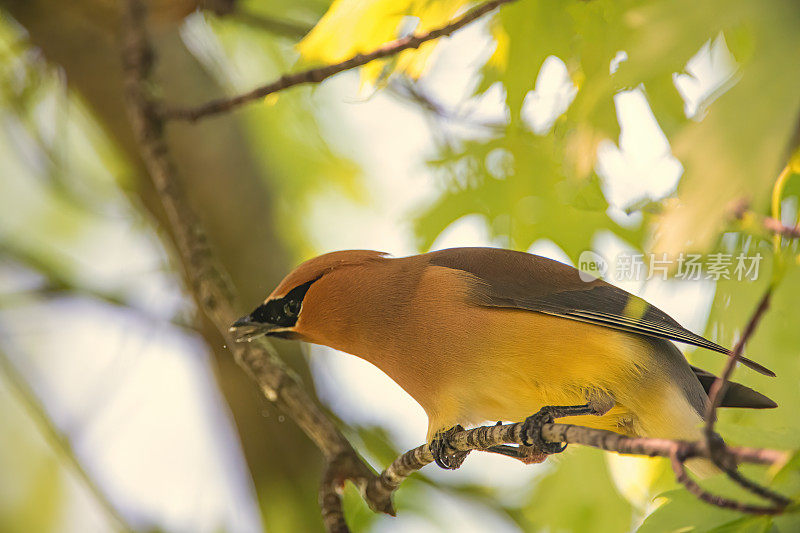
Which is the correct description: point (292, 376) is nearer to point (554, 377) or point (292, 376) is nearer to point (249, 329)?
point (249, 329)

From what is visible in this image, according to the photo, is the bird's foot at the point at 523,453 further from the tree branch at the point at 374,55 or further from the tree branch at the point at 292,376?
the tree branch at the point at 374,55

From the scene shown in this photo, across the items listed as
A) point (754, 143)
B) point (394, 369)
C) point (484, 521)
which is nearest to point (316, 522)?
point (484, 521)

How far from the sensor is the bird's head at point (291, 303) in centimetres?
315

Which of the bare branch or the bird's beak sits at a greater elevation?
the bird's beak

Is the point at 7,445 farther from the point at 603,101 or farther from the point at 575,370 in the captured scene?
the point at 603,101

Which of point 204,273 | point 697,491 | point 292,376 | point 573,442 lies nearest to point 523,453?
point 573,442

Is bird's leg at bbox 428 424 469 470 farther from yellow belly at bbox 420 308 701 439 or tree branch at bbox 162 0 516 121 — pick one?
tree branch at bbox 162 0 516 121

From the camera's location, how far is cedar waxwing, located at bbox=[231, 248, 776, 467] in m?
2.83

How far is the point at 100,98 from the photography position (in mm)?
4691

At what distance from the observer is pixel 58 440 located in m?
5.08

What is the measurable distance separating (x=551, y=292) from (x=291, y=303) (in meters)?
0.96

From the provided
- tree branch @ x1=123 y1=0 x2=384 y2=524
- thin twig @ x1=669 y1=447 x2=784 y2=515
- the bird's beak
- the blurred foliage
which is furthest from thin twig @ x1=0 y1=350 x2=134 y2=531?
thin twig @ x1=669 y1=447 x2=784 y2=515

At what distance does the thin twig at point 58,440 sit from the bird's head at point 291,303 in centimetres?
232

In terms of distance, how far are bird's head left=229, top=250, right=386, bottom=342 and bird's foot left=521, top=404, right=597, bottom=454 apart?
3.08ft
